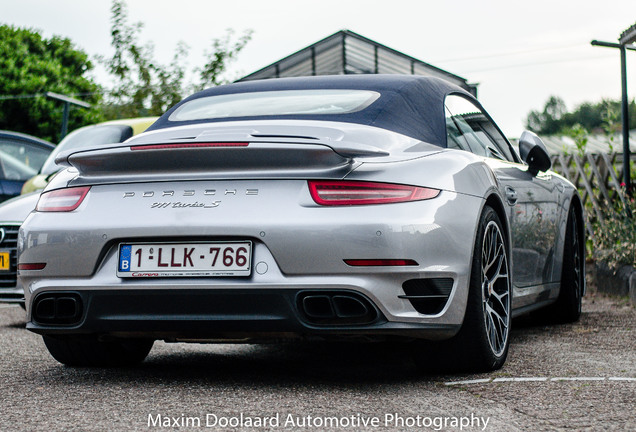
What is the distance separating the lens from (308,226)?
11.9ft

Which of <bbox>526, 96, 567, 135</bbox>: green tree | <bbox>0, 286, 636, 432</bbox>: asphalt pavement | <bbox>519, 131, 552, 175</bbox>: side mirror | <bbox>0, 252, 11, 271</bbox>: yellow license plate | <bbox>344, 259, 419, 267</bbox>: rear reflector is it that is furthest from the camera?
<bbox>526, 96, 567, 135</bbox>: green tree

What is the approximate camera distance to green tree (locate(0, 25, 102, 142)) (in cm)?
4231

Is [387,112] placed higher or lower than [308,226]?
higher

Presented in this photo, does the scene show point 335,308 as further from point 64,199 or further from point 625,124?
point 625,124

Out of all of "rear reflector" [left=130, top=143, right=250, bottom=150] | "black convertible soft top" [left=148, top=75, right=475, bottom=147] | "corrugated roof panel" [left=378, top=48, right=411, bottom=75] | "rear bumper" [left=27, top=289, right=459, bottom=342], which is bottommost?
"rear bumper" [left=27, top=289, right=459, bottom=342]

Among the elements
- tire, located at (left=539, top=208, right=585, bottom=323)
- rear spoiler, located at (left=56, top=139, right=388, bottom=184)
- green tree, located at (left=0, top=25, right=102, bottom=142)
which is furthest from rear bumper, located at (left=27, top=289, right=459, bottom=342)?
green tree, located at (left=0, top=25, right=102, bottom=142)

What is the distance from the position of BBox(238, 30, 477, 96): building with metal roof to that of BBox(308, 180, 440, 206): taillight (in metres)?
20.5

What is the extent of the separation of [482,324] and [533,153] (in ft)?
5.52

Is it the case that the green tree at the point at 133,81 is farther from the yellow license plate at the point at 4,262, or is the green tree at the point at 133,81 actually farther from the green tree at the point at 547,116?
the green tree at the point at 547,116

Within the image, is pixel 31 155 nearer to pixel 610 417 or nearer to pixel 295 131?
pixel 295 131

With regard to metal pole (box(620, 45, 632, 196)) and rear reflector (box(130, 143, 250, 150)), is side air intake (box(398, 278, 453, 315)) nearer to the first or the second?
rear reflector (box(130, 143, 250, 150))

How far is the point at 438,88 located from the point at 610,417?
2.07m

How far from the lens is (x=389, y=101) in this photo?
445 centimetres

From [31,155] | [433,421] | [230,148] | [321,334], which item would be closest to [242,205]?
[230,148]
